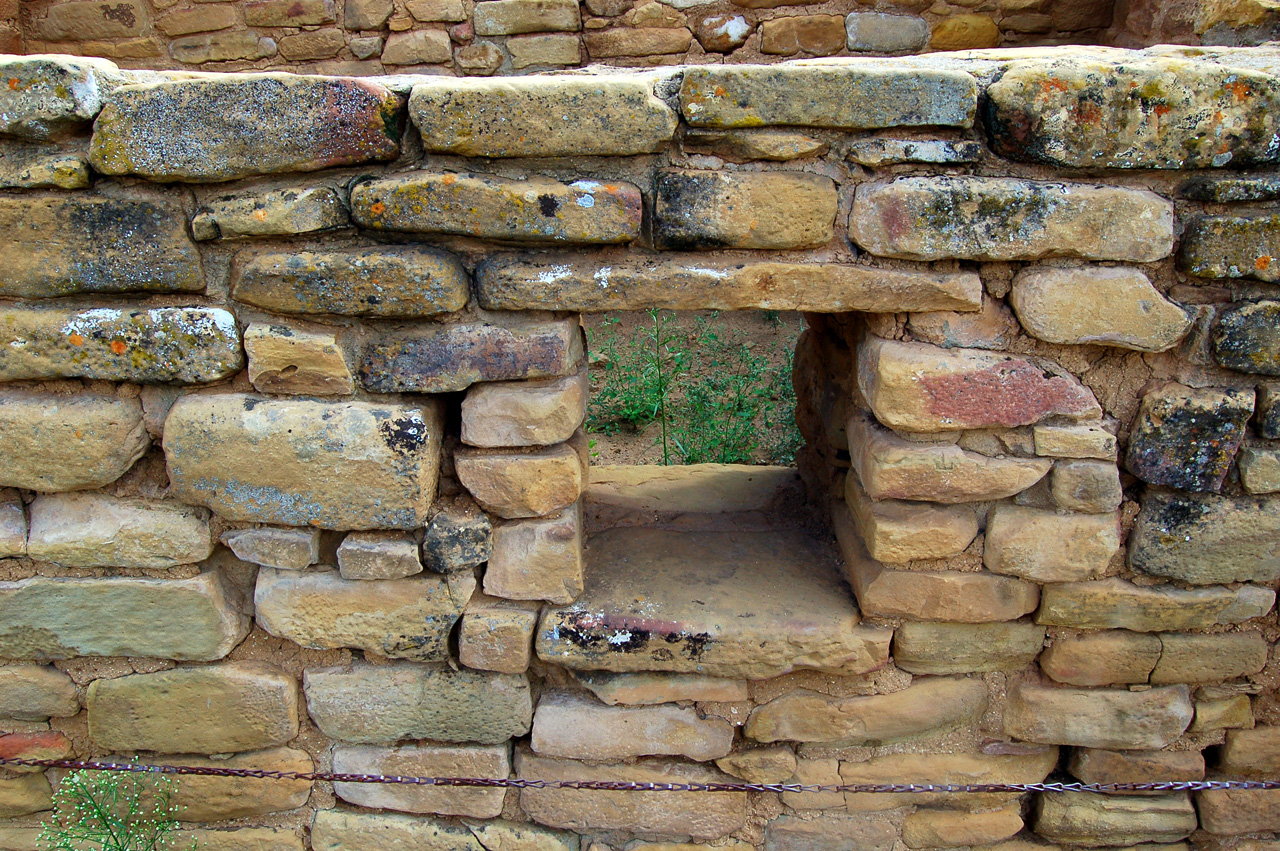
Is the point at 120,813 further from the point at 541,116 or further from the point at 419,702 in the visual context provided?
the point at 541,116

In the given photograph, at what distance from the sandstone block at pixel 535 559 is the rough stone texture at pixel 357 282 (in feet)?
1.70

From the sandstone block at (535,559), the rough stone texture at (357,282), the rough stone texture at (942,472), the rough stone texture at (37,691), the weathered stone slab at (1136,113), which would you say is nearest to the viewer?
the weathered stone slab at (1136,113)

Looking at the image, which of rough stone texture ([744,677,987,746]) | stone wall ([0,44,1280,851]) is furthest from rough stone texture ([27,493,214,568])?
rough stone texture ([744,677,987,746])

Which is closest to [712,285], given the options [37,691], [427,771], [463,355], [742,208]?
[742,208]

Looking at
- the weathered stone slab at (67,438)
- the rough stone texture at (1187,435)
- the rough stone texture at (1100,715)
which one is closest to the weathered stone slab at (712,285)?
the rough stone texture at (1187,435)

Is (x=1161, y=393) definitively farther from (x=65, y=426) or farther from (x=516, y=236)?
(x=65, y=426)

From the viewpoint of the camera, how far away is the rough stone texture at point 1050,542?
1826mm

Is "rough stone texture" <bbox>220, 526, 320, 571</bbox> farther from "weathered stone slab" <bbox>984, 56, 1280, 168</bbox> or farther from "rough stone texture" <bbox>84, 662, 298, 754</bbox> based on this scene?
"weathered stone slab" <bbox>984, 56, 1280, 168</bbox>

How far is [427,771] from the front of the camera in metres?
2.02

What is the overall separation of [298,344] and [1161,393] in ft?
5.90

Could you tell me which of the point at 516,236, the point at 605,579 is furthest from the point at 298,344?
the point at 605,579

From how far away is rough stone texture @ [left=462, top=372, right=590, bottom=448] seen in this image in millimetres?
1788

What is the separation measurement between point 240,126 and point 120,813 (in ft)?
5.51

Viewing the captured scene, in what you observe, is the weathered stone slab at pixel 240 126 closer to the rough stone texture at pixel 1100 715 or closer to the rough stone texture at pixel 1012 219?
the rough stone texture at pixel 1012 219
